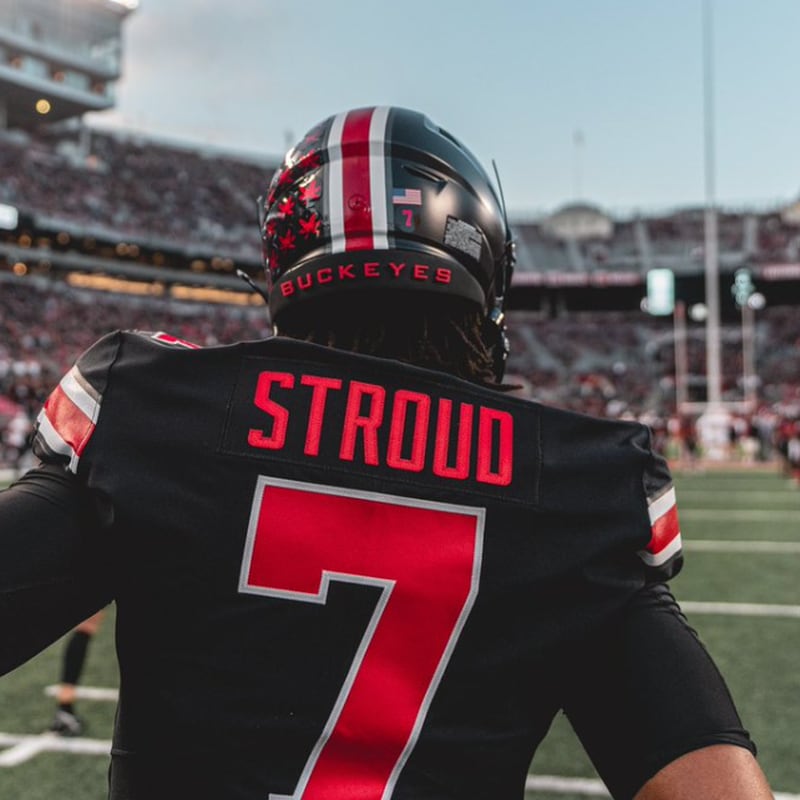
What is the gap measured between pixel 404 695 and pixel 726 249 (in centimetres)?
4728

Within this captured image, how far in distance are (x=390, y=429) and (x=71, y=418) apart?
1.05ft

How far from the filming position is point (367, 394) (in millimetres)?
921

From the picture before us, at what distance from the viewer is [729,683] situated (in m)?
4.18

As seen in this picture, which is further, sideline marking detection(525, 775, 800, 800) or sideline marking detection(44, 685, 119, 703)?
sideline marking detection(44, 685, 119, 703)

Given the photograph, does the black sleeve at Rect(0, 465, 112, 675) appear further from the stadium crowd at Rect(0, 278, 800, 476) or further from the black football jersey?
the stadium crowd at Rect(0, 278, 800, 476)

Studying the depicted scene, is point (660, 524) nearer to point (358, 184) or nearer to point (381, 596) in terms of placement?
point (381, 596)

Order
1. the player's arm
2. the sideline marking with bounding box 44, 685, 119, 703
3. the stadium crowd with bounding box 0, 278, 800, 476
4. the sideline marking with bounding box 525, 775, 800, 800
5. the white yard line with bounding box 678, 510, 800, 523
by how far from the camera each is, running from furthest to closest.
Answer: the stadium crowd with bounding box 0, 278, 800, 476 < the white yard line with bounding box 678, 510, 800, 523 < the sideline marking with bounding box 44, 685, 119, 703 < the sideline marking with bounding box 525, 775, 800, 800 < the player's arm

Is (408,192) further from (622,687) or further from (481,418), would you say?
(622,687)

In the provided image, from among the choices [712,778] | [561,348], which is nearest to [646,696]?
[712,778]

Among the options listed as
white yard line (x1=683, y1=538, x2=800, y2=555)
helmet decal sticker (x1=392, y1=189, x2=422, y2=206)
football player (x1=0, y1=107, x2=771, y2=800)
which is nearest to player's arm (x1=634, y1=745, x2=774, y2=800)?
football player (x1=0, y1=107, x2=771, y2=800)

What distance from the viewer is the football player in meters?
0.87

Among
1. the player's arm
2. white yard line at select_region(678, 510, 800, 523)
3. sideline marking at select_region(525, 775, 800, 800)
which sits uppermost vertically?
the player's arm

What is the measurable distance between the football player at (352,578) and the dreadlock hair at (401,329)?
0.40 ft

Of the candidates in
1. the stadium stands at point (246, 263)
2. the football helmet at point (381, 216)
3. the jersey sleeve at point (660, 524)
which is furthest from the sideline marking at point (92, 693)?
the stadium stands at point (246, 263)
